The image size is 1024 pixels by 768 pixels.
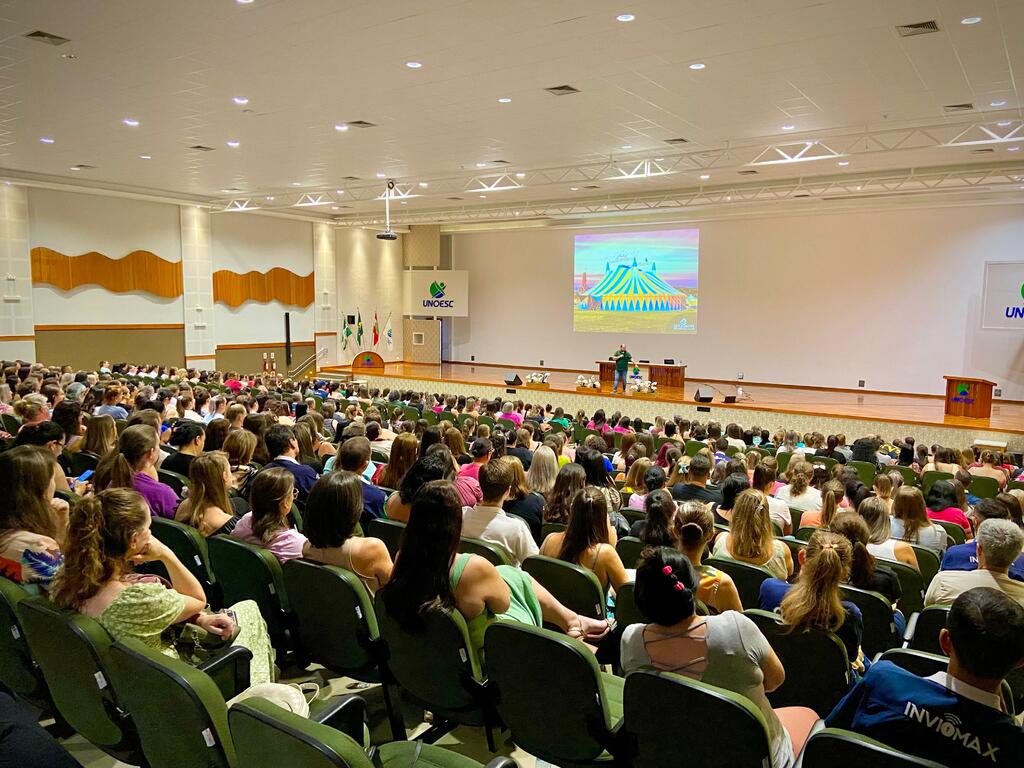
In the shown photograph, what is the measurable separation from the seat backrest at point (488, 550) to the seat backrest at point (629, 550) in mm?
704

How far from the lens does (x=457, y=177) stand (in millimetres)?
15172

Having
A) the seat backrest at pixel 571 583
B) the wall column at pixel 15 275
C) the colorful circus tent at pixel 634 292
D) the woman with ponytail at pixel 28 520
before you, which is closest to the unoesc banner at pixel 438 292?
the colorful circus tent at pixel 634 292

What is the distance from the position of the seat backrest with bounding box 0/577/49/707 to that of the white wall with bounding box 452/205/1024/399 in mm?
17879

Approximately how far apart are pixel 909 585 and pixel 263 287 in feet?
63.4

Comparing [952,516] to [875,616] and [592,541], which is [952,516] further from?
[592,541]

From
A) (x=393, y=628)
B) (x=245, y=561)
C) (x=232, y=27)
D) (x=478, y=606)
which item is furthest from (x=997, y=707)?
(x=232, y=27)

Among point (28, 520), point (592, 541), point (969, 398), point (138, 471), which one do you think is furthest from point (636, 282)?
point (28, 520)

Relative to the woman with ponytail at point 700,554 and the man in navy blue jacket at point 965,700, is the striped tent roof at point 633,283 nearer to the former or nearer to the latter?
the woman with ponytail at point 700,554

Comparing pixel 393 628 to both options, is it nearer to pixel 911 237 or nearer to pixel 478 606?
pixel 478 606

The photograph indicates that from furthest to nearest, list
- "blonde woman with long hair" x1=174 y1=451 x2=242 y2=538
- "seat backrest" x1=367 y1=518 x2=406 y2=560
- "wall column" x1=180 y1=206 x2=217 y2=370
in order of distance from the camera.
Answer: "wall column" x1=180 y1=206 x2=217 y2=370 < "seat backrest" x1=367 y1=518 x2=406 y2=560 < "blonde woman with long hair" x1=174 y1=451 x2=242 y2=538

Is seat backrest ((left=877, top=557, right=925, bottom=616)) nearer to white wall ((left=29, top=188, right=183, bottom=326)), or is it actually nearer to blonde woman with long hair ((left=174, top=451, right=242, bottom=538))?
blonde woman with long hair ((left=174, top=451, right=242, bottom=538))

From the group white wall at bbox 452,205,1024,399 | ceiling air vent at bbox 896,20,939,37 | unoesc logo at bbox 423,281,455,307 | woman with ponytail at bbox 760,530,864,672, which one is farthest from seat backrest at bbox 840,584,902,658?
unoesc logo at bbox 423,281,455,307

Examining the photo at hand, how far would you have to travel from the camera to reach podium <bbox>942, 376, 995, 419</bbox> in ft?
44.3

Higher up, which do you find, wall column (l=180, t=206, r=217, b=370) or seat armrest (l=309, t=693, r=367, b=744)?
wall column (l=180, t=206, r=217, b=370)
